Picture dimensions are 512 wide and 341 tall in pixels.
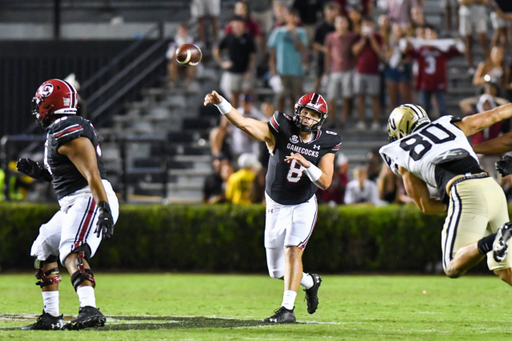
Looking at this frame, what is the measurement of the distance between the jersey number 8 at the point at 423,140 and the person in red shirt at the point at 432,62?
354 inches

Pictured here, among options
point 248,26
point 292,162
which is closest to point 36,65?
point 248,26

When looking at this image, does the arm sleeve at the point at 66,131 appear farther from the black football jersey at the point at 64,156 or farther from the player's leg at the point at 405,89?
the player's leg at the point at 405,89

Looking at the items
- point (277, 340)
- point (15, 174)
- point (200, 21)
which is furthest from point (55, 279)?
point (200, 21)

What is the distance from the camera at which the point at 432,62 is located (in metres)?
16.0

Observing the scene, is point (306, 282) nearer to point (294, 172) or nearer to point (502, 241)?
point (294, 172)

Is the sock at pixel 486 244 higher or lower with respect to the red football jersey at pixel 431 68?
lower

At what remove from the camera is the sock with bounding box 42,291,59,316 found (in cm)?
743

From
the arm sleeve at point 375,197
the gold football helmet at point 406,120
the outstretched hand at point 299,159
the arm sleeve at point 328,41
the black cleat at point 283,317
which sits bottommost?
the black cleat at point 283,317

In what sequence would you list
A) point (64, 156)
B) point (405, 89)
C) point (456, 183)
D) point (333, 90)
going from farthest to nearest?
point (333, 90) < point (405, 89) < point (64, 156) < point (456, 183)

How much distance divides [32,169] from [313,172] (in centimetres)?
251

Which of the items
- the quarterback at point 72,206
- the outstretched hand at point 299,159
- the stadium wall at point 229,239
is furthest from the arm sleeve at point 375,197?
the quarterback at point 72,206

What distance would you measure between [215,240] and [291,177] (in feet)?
20.9

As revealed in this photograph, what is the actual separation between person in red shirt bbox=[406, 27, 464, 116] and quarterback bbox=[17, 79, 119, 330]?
9707mm

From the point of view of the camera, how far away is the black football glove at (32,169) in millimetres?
7828
